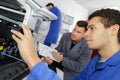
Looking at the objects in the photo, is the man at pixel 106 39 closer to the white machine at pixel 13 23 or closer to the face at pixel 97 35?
the face at pixel 97 35

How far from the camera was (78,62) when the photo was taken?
2.28m

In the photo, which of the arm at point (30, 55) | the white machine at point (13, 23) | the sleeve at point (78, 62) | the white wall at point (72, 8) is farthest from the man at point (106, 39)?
the white wall at point (72, 8)

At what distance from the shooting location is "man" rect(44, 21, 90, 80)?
2.25 metres

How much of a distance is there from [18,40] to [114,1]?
7286mm

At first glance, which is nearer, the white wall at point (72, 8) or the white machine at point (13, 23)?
the white machine at point (13, 23)

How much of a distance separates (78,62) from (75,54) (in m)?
0.10

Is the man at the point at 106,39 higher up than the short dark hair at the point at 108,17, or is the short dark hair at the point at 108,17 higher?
the short dark hair at the point at 108,17

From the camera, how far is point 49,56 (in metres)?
1.87

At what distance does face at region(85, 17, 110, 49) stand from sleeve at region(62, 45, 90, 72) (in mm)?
922

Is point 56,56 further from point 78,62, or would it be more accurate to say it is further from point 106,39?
point 106,39

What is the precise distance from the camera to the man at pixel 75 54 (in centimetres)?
225

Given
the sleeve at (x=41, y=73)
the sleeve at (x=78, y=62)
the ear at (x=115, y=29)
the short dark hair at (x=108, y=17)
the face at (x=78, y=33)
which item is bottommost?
the sleeve at (x=78, y=62)

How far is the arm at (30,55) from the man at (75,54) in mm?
1241

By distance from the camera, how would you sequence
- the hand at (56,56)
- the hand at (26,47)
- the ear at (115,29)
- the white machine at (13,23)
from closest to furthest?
1. the hand at (26,47)
2. the white machine at (13,23)
3. the ear at (115,29)
4. the hand at (56,56)
